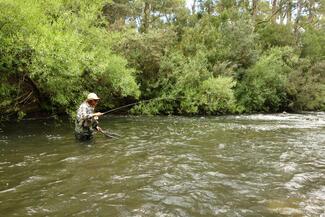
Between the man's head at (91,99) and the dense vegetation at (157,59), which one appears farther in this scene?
the dense vegetation at (157,59)

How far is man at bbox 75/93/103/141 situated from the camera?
13.0 m

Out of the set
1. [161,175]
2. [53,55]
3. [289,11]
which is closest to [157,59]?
[53,55]

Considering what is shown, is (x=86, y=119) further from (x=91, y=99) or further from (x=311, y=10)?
(x=311, y=10)

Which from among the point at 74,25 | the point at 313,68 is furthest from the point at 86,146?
the point at 313,68

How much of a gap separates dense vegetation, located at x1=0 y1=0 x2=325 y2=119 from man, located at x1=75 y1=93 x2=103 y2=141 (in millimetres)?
2616

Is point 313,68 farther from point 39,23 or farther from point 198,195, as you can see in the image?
point 198,195

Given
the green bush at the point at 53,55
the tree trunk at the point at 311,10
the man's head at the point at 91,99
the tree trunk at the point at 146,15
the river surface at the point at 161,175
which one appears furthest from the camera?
the tree trunk at the point at 311,10

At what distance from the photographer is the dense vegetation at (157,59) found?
15227 mm

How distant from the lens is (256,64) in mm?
32000

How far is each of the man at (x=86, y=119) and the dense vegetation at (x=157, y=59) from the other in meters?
2.62

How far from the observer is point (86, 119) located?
42.7ft

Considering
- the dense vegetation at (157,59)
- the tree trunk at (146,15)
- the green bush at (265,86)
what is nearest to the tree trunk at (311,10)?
the dense vegetation at (157,59)

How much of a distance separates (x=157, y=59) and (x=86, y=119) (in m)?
14.5

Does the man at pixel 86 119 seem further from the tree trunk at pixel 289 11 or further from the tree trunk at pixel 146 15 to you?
the tree trunk at pixel 289 11
